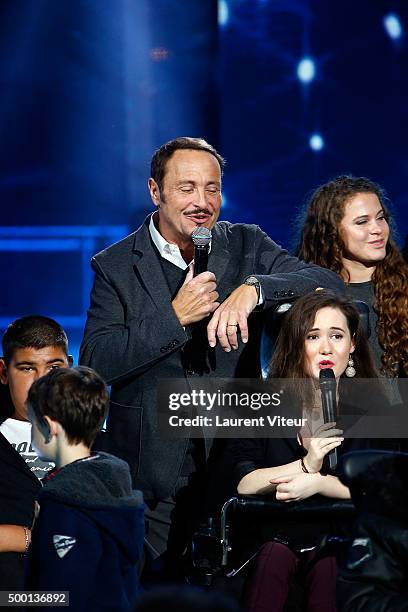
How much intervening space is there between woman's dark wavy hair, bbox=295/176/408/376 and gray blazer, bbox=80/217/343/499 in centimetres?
31

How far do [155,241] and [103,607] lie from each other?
3.98 feet

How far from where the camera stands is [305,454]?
115 inches

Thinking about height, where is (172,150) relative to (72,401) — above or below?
above

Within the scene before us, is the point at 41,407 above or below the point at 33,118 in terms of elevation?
below

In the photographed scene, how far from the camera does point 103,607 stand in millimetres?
2430

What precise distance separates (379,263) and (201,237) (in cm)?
94

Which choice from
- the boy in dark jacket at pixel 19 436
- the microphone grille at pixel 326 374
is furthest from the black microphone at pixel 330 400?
the boy in dark jacket at pixel 19 436

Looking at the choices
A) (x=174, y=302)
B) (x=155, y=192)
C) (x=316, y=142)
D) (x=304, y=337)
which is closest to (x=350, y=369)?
(x=304, y=337)

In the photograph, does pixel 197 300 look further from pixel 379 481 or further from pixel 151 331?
pixel 379 481

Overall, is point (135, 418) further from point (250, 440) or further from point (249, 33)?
point (249, 33)

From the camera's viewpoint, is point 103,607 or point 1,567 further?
point 1,567

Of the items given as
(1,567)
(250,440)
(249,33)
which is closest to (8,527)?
(1,567)

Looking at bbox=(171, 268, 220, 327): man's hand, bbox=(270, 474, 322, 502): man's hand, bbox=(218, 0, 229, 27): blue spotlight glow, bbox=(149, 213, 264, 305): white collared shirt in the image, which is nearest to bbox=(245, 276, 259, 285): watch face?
bbox=(171, 268, 220, 327): man's hand

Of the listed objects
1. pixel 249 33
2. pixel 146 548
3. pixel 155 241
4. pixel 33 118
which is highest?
pixel 249 33
